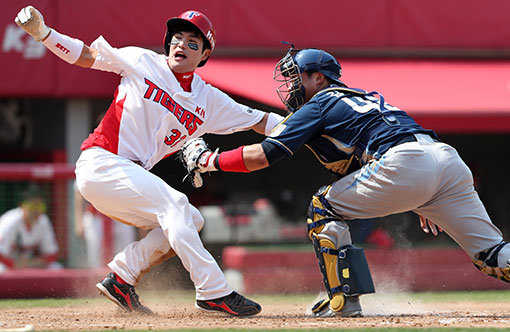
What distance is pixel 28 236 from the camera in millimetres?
8844

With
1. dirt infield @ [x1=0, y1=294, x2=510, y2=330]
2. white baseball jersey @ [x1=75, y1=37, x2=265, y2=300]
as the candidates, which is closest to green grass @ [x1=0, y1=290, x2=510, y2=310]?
dirt infield @ [x1=0, y1=294, x2=510, y2=330]

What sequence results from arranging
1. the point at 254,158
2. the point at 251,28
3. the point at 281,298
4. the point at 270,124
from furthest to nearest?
the point at 251,28 → the point at 281,298 → the point at 270,124 → the point at 254,158

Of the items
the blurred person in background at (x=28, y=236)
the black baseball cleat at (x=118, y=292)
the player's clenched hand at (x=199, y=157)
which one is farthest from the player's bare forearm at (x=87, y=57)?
the blurred person in background at (x=28, y=236)

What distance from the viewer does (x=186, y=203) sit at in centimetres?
493

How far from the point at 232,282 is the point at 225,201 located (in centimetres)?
434

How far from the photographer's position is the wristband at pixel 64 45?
5078 mm

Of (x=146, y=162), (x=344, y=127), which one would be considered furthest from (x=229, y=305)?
(x=344, y=127)

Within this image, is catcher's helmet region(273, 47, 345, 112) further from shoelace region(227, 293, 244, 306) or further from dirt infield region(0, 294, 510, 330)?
dirt infield region(0, 294, 510, 330)

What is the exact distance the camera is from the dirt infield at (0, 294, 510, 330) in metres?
4.55

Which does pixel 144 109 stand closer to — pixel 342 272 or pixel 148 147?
pixel 148 147

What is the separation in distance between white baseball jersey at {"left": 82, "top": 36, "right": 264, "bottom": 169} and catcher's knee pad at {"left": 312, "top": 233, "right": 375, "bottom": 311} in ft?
3.83

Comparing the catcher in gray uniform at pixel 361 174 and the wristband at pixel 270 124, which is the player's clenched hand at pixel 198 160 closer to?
the catcher in gray uniform at pixel 361 174

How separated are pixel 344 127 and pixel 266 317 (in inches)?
50.4

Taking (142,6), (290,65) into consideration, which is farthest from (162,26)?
(290,65)
